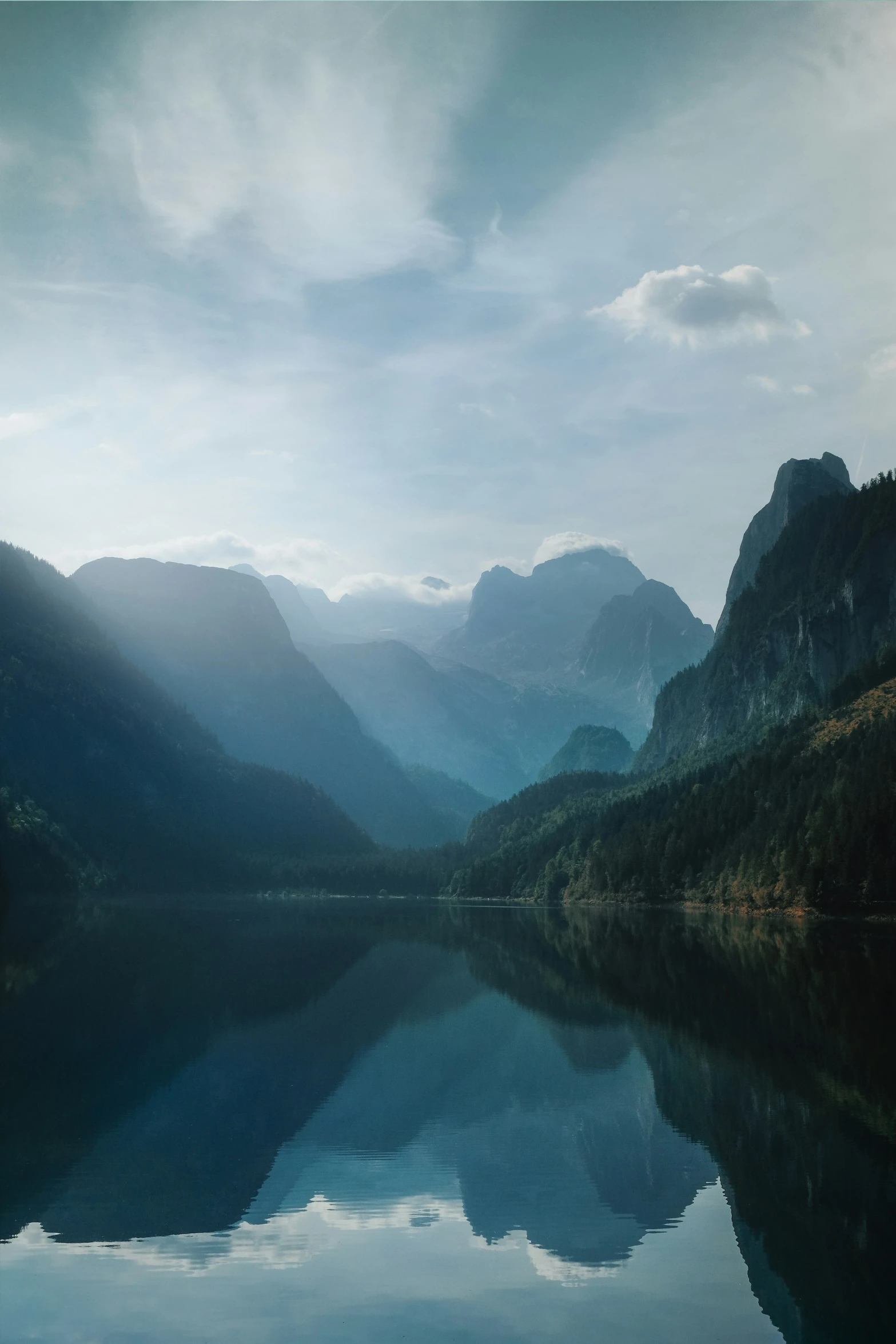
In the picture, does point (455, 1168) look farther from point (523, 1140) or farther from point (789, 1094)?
point (789, 1094)

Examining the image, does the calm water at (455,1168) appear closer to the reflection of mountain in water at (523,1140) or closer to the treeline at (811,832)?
the reflection of mountain in water at (523,1140)

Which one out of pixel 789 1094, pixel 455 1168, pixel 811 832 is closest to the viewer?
pixel 455 1168

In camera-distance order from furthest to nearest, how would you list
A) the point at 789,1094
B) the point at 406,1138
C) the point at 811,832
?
1. the point at 811,832
2. the point at 789,1094
3. the point at 406,1138

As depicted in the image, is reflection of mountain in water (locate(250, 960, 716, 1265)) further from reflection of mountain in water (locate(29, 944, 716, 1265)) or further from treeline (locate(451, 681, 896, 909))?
treeline (locate(451, 681, 896, 909))

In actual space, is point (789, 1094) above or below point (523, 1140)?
above

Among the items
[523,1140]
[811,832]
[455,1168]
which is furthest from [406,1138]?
[811,832]

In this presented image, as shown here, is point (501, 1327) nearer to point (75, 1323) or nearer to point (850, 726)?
point (75, 1323)

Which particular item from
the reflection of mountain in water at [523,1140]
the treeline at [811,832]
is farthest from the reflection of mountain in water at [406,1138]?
the treeline at [811,832]

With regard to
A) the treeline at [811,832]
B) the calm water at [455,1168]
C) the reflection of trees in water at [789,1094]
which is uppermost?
the treeline at [811,832]

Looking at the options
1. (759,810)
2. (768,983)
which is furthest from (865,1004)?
(759,810)
